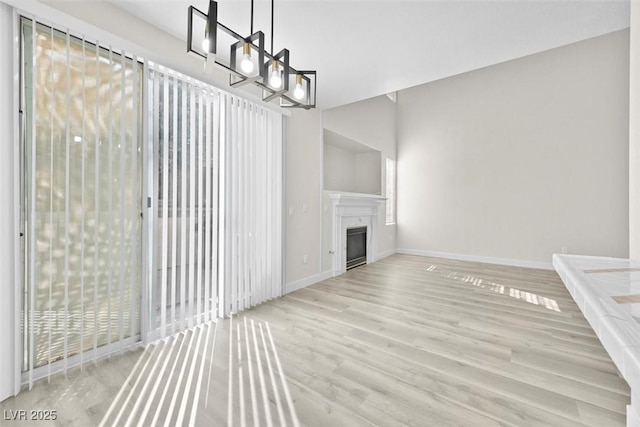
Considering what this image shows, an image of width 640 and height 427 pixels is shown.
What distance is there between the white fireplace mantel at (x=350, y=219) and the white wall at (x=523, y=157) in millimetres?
1378

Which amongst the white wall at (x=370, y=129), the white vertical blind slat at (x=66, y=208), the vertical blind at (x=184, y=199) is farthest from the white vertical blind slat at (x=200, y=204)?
the white wall at (x=370, y=129)

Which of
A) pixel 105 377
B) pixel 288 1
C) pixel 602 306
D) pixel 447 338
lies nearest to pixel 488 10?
pixel 288 1

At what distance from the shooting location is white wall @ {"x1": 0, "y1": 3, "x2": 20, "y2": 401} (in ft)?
5.09

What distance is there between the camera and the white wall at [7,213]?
5.09 ft

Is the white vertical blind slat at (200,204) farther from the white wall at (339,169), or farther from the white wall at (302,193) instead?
the white wall at (339,169)

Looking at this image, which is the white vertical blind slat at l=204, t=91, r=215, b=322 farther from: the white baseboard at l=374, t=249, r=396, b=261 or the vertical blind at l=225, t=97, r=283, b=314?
the white baseboard at l=374, t=249, r=396, b=261

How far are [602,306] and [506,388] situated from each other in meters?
1.31

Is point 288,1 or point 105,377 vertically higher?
point 288,1

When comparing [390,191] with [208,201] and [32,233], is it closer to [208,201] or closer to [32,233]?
[208,201]

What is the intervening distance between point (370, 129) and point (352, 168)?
0.98m

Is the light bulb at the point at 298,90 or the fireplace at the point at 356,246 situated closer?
the light bulb at the point at 298,90

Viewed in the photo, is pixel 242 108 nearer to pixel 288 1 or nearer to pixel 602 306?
pixel 288 1

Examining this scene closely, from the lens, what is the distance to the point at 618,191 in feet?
14.1

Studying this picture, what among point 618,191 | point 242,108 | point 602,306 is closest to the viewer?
point 602,306
